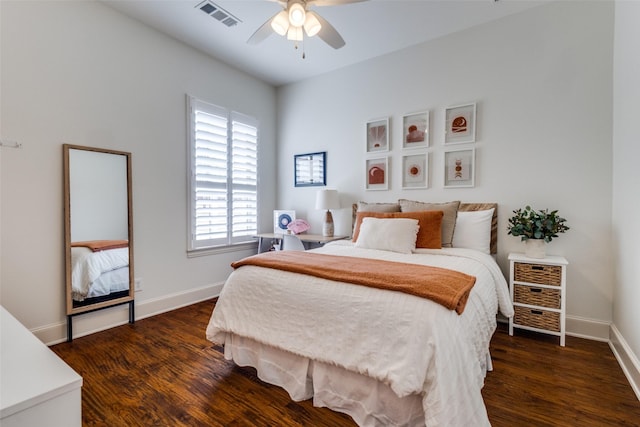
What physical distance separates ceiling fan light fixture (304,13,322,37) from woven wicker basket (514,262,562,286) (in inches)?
99.2

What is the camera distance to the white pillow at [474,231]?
276cm

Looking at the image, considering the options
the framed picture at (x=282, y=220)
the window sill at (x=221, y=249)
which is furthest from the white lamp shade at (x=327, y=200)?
the window sill at (x=221, y=249)

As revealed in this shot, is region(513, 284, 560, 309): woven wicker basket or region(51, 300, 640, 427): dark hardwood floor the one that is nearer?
region(51, 300, 640, 427): dark hardwood floor

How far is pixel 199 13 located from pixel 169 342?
3006 millimetres

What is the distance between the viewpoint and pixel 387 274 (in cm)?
167

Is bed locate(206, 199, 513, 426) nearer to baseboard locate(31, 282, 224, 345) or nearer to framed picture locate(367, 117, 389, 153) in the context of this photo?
baseboard locate(31, 282, 224, 345)

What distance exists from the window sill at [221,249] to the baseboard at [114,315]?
416 millimetres

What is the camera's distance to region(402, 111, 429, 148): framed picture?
3.28 m

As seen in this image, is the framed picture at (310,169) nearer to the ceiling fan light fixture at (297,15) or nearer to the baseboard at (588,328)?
the ceiling fan light fixture at (297,15)

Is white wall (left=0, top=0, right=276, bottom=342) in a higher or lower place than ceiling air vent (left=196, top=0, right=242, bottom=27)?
lower

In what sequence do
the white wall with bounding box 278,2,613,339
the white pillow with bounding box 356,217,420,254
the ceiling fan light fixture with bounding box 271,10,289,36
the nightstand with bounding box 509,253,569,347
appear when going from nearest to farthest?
the ceiling fan light fixture with bounding box 271,10,289,36 → the nightstand with bounding box 509,253,569,347 → the white wall with bounding box 278,2,613,339 → the white pillow with bounding box 356,217,420,254

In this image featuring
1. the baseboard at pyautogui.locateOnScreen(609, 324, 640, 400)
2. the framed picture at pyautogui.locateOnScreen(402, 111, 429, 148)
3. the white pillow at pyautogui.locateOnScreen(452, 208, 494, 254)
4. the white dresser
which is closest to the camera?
the white dresser

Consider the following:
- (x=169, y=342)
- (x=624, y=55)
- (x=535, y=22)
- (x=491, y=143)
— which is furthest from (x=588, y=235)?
(x=169, y=342)

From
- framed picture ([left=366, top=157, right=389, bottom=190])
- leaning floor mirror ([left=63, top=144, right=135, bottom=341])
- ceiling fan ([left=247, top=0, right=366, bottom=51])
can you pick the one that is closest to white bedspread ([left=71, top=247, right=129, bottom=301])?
leaning floor mirror ([left=63, top=144, right=135, bottom=341])
